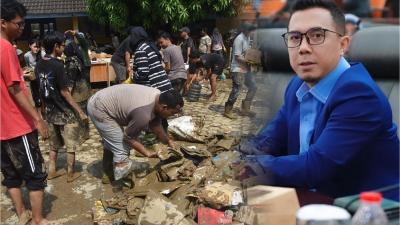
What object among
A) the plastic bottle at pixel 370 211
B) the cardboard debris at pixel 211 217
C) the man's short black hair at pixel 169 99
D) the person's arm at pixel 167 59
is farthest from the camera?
the person's arm at pixel 167 59

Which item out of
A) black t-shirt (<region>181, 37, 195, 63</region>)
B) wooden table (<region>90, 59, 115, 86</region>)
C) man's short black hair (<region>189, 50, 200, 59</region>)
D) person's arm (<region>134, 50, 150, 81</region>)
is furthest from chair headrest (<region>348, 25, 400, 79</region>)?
black t-shirt (<region>181, 37, 195, 63</region>)

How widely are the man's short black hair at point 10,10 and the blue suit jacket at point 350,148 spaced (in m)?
2.38

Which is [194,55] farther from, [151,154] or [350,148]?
[350,148]

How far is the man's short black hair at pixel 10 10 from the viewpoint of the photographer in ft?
9.41

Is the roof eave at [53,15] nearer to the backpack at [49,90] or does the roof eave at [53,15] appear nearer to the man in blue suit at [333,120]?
the backpack at [49,90]

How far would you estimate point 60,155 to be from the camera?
484 cm

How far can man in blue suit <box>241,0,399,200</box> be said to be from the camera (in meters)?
1.02

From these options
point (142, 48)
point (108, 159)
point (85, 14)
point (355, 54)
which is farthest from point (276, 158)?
point (85, 14)

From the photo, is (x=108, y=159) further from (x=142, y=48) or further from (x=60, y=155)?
(x=142, y=48)

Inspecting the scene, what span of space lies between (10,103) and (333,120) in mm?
2398

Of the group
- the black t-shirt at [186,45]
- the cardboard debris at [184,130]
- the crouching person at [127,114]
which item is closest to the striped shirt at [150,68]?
the cardboard debris at [184,130]

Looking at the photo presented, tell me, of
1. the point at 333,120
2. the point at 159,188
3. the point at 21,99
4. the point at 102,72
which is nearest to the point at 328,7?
the point at 333,120

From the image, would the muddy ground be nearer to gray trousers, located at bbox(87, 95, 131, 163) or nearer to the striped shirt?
gray trousers, located at bbox(87, 95, 131, 163)

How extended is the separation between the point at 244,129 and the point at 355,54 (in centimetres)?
40
